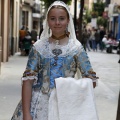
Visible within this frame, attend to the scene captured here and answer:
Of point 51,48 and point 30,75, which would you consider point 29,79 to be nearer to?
point 30,75

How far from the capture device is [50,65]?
2828 millimetres

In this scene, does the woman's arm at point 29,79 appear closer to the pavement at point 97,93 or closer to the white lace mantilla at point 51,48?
the white lace mantilla at point 51,48

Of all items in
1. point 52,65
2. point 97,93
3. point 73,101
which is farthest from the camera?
point 97,93

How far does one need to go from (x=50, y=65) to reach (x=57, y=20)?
0.33 m

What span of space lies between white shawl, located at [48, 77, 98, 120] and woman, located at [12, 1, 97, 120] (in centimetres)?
15

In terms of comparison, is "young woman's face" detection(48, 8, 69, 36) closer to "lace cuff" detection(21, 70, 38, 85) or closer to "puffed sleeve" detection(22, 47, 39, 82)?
"puffed sleeve" detection(22, 47, 39, 82)

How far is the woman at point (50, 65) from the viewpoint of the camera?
9.29ft

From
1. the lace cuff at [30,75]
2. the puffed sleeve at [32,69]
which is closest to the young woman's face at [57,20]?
the puffed sleeve at [32,69]

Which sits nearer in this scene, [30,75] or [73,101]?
[73,101]

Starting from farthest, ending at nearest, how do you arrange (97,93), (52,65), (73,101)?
(97,93) → (52,65) → (73,101)

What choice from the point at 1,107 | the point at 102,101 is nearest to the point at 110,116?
the point at 102,101

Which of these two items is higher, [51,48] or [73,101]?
[51,48]

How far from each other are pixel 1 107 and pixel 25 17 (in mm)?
28761

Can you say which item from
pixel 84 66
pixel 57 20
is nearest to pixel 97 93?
pixel 84 66
